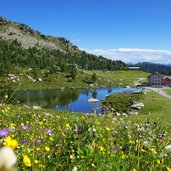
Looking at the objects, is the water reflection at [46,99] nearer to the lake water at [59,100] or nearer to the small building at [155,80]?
the lake water at [59,100]

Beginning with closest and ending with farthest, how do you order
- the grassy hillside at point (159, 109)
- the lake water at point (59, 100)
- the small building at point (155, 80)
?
the grassy hillside at point (159, 109), the lake water at point (59, 100), the small building at point (155, 80)

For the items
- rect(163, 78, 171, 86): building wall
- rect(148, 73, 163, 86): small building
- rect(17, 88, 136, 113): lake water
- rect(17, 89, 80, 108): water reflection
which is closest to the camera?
rect(17, 88, 136, 113): lake water

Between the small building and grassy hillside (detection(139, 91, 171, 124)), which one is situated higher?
Answer: grassy hillside (detection(139, 91, 171, 124))

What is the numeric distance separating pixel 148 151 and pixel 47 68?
7439 inches

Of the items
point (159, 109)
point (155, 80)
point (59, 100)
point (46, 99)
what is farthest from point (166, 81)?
point (159, 109)

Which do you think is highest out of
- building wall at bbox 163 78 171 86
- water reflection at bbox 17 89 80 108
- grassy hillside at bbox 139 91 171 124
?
grassy hillside at bbox 139 91 171 124

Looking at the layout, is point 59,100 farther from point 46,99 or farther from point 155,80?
point 155,80

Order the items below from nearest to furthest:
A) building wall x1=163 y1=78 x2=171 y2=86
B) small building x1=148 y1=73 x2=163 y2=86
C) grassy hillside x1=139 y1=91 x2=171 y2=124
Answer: grassy hillside x1=139 y1=91 x2=171 y2=124, small building x1=148 y1=73 x2=163 y2=86, building wall x1=163 y1=78 x2=171 y2=86

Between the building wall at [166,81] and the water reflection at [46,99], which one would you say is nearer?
the water reflection at [46,99]

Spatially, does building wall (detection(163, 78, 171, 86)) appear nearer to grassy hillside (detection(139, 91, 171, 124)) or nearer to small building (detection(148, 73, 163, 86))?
small building (detection(148, 73, 163, 86))

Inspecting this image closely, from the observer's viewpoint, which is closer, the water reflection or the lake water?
the lake water

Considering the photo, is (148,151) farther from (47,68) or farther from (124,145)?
(47,68)

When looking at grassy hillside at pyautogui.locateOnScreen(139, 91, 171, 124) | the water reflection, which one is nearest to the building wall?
the water reflection

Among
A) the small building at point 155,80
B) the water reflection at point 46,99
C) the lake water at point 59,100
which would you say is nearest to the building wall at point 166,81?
the small building at point 155,80
